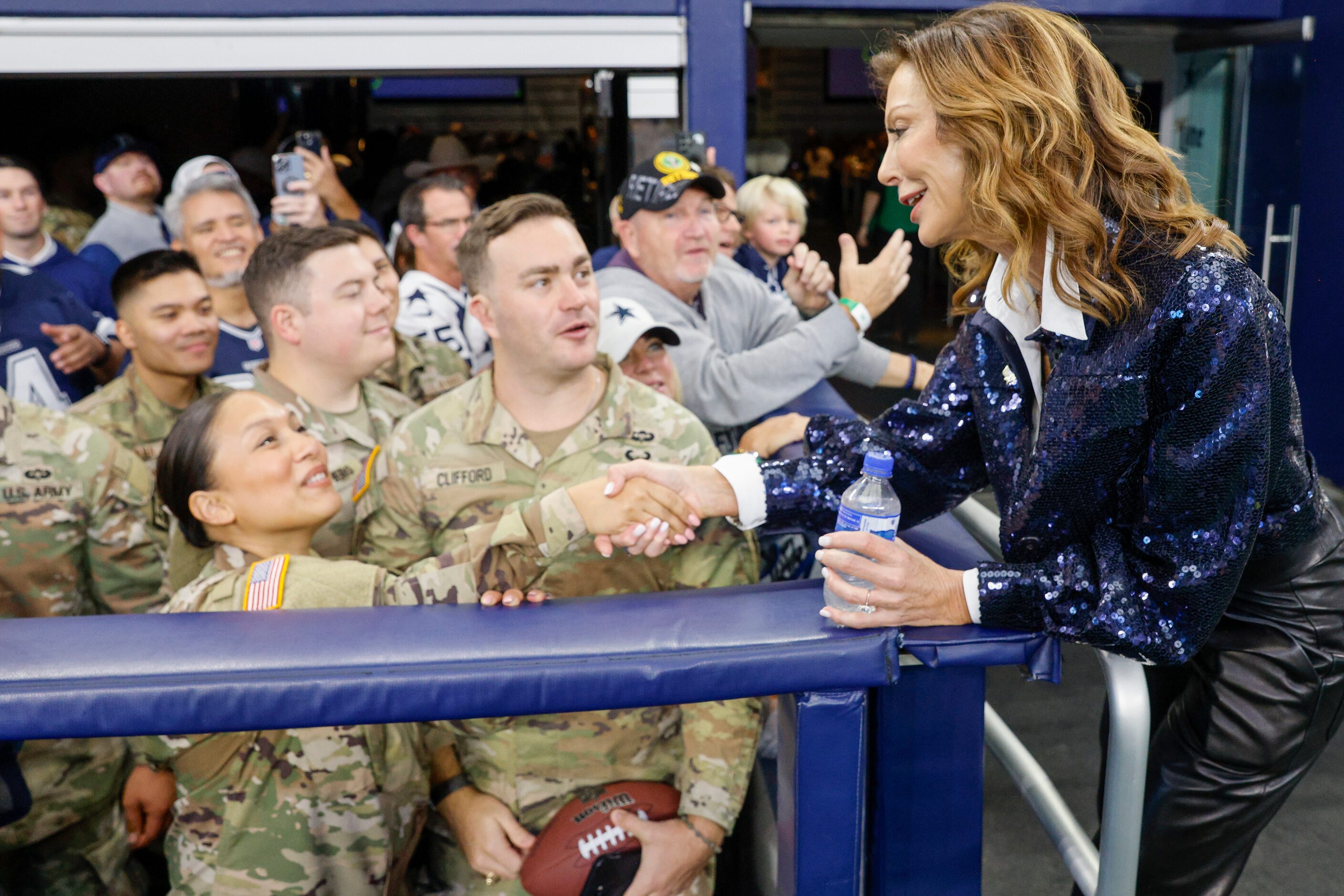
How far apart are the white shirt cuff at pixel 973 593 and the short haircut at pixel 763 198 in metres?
3.53

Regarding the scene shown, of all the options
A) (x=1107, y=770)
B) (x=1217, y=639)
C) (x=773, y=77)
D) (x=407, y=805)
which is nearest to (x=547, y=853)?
(x=407, y=805)

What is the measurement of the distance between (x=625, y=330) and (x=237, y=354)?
141 cm

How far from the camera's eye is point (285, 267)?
102 inches

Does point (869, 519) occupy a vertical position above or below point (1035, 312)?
below

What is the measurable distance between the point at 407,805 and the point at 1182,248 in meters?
1.41

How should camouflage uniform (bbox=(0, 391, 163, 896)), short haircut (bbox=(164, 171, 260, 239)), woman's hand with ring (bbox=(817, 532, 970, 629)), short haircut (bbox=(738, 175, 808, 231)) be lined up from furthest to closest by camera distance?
short haircut (bbox=(738, 175, 808, 231)) → short haircut (bbox=(164, 171, 260, 239)) → camouflage uniform (bbox=(0, 391, 163, 896)) → woman's hand with ring (bbox=(817, 532, 970, 629))

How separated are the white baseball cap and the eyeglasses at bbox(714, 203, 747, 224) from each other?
1.97 ft

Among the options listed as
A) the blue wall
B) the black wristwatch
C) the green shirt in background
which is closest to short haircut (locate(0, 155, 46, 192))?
the black wristwatch

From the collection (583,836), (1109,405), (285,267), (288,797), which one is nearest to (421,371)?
(285,267)

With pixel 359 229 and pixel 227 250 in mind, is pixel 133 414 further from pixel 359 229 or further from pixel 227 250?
pixel 227 250

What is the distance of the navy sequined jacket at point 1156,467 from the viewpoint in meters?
1.18

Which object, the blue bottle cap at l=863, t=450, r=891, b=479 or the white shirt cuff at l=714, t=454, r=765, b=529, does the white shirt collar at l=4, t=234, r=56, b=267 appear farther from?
the blue bottle cap at l=863, t=450, r=891, b=479

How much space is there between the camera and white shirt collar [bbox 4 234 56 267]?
Result: 3.70 meters

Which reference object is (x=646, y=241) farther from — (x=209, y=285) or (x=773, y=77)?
(x=773, y=77)
